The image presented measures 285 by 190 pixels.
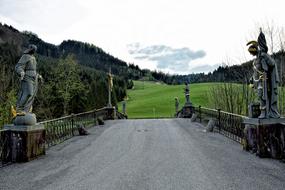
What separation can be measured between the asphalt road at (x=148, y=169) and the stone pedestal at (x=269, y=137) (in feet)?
1.01

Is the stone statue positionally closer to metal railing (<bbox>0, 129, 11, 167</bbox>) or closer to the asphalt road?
metal railing (<bbox>0, 129, 11, 167</bbox>)

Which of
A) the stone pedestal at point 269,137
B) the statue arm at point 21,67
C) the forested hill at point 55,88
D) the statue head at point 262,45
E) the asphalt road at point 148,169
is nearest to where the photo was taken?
the asphalt road at point 148,169

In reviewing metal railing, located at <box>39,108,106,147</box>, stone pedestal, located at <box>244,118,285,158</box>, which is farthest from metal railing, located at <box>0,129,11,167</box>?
stone pedestal, located at <box>244,118,285,158</box>

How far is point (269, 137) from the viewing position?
8.61m

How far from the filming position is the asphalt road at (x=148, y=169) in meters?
6.11

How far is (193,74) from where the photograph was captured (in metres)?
196

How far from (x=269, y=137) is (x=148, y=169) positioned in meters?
3.69

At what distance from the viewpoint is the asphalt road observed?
6.11 metres

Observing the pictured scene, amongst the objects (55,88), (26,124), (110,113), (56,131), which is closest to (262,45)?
(26,124)

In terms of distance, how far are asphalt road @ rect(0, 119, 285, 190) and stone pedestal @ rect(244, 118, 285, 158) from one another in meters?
0.31

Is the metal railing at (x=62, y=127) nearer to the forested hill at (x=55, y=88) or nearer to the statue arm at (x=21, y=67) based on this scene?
Answer: the statue arm at (x=21, y=67)

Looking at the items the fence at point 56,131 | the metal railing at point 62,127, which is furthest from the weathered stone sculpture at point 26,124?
the metal railing at point 62,127

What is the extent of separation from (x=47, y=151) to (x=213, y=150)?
223 inches

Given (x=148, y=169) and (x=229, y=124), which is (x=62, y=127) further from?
(x=229, y=124)
